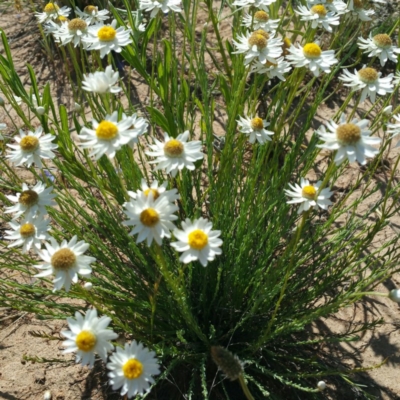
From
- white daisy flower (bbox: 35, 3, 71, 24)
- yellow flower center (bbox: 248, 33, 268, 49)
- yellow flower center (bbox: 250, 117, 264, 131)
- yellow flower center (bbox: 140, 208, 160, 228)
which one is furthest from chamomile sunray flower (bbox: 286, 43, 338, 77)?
white daisy flower (bbox: 35, 3, 71, 24)

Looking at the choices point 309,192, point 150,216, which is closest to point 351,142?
point 309,192

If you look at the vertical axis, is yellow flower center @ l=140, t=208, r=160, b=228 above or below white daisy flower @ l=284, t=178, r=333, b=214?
above

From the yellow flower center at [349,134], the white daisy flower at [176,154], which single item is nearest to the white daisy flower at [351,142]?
the yellow flower center at [349,134]

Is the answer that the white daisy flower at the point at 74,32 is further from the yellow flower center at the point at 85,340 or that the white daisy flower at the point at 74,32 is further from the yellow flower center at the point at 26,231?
the yellow flower center at the point at 85,340

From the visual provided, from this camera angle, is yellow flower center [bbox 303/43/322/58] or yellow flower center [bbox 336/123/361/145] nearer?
yellow flower center [bbox 336/123/361/145]

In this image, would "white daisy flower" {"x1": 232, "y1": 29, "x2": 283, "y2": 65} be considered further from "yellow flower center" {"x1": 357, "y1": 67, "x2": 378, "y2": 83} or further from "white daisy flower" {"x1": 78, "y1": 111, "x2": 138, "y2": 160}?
"white daisy flower" {"x1": 78, "y1": 111, "x2": 138, "y2": 160}

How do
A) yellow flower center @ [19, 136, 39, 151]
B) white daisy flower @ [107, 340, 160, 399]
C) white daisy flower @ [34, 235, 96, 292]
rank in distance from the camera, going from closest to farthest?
white daisy flower @ [107, 340, 160, 399] → white daisy flower @ [34, 235, 96, 292] → yellow flower center @ [19, 136, 39, 151]

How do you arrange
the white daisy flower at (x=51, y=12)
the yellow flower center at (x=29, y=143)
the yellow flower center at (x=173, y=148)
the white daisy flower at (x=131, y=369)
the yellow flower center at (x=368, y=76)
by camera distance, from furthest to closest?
the white daisy flower at (x=51, y=12) → the yellow flower center at (x=368, y=76) → the yellow flower center at (x=29, y=143) → the yellow flower center at (x=173, y=148) → the white daisy flower at (x=131, y=369)
